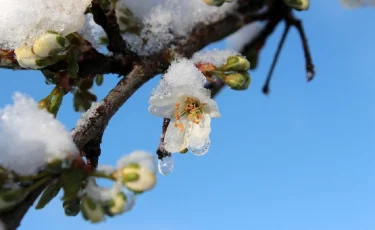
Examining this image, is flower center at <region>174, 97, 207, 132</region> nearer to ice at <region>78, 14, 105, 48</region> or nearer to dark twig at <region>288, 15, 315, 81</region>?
ice at <region>78, 14, 105, 48</region>

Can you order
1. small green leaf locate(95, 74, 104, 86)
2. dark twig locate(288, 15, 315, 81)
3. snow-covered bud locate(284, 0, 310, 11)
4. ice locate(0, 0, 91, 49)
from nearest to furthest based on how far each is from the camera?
1. ice locate(0, 0, 91, 49)
2. snow-covered bud locate(284, 0, 310, 11)
3. small green leaf locate(95, 74, 104, 86)
4. dark twig locate(288, 15, 315, 81)

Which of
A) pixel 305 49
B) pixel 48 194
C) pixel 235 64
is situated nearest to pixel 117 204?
pixel 48 194

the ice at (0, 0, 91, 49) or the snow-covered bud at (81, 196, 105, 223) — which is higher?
the ice at (0, 0, 91, 49)

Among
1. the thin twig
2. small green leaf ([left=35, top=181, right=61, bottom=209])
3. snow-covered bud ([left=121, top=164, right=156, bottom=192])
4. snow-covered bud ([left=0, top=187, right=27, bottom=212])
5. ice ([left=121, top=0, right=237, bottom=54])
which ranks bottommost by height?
snow-covered bud ([left=0, top=187, right=27, bottom=212])

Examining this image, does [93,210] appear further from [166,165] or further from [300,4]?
[300,4]

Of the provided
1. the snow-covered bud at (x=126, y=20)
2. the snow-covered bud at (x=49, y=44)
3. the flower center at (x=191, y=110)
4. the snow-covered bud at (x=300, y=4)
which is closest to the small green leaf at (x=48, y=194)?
the snow-covered bud at (x=49, y=44)

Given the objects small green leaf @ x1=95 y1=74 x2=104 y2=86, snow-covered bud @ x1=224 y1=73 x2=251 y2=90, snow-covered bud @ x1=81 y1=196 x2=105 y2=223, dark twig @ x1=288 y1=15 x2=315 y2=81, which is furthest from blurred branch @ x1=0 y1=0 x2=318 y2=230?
dark twig @ x1=288 y1=15 x2=315 y2=81

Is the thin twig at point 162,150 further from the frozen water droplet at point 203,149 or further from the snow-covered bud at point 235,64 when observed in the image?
the snow-covered bud at point 235,64
